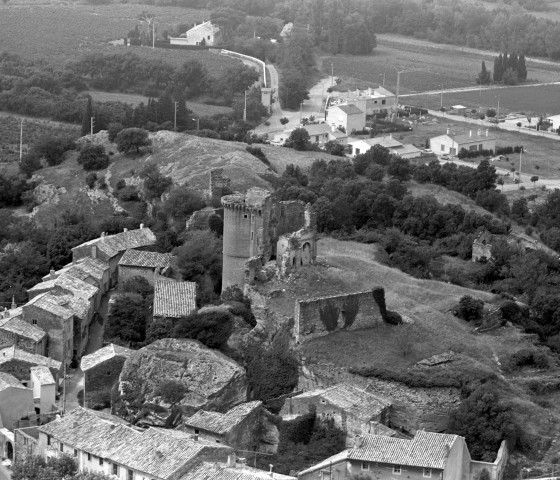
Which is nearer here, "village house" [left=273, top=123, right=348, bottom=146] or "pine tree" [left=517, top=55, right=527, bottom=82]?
"village house" [left=273, top=123, right=348, bottom=146]

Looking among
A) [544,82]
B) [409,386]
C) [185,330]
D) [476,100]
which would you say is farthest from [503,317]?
[544,82]

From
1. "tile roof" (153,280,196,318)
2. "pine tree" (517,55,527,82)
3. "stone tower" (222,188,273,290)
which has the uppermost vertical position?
"stone tower" (222,188,273,290)

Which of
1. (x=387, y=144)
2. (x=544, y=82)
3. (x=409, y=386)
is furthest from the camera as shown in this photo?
(x=544, y=82)

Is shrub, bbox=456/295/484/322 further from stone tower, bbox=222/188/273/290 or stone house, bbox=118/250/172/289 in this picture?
stone house, bbox=118/250/172/289

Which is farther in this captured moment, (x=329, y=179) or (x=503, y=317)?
(x=329, y=179)

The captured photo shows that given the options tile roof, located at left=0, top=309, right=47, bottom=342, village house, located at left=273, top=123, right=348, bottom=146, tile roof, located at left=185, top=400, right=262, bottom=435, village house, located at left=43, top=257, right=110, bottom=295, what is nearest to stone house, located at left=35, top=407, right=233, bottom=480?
tile roof, located at left=185, top=400, right=262, bottom=435

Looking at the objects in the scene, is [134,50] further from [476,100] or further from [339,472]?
[339,472]

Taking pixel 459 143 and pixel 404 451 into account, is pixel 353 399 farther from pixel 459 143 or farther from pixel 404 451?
pixel 459 143
